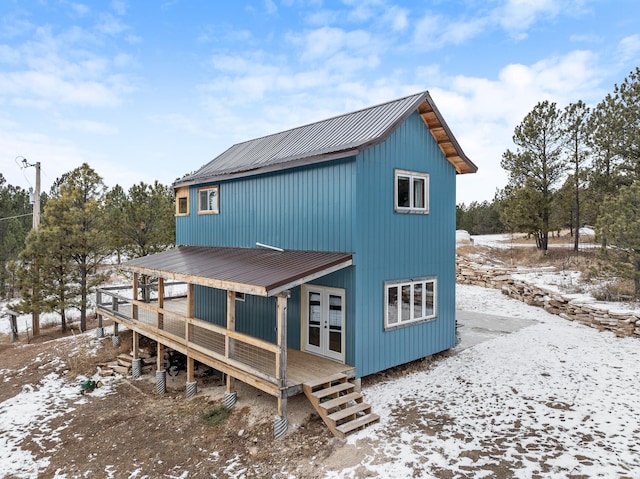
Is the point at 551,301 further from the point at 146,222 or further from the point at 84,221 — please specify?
the point at 84,221

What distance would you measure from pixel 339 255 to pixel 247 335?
8.86ft

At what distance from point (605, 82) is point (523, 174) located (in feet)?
21.8

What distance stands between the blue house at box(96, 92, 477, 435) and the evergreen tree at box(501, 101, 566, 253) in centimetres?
1670

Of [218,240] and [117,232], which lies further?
[117,232]

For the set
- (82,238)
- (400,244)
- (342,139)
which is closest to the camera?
(400,244)

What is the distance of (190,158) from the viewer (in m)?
30.8

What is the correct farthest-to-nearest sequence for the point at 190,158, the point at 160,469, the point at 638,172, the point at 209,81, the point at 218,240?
the point at 190,158, the point at 209,81, the point at 638,172, the point at 218,240, the point at 160,469

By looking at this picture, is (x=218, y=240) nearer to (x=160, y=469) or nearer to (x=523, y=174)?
(x=160, y=469)

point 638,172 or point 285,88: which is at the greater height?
point 285,88

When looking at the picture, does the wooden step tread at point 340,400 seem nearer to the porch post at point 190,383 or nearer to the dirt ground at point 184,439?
the dirt ground at point 184,439

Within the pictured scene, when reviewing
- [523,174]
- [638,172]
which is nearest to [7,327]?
[523,174]

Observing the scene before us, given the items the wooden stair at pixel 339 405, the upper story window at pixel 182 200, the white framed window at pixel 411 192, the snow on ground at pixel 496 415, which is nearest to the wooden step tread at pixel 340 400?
the wooden stair at pixel 339 405

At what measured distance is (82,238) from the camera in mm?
17016

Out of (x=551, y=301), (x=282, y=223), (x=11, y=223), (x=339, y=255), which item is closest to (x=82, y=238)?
(x=282, y=223)
